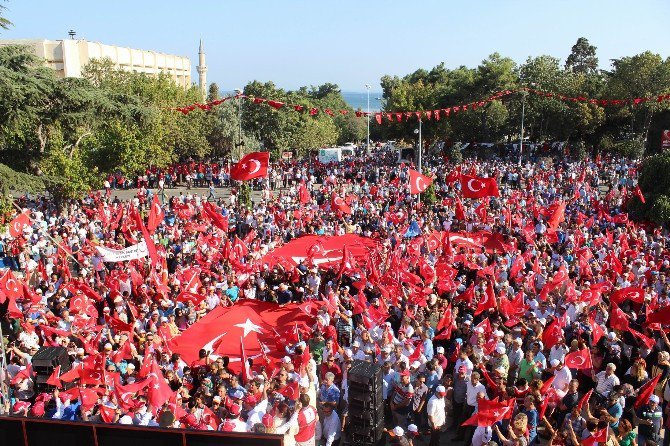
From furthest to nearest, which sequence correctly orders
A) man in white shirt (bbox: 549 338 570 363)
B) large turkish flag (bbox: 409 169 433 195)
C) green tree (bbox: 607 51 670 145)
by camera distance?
green tree (bbox: 607 51 670 145) → large turkish flag (bbox: 409 169 433 195) → man in white shirt (bbox: 549 338 570 363)

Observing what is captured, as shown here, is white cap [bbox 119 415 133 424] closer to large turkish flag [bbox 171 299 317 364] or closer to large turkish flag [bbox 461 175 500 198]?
large turkish flag [bbox 171 299 317 364]

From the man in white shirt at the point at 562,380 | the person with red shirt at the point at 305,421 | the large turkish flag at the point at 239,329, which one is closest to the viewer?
the person with red shirt at the point at 305,421

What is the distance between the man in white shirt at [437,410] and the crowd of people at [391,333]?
2 centimetres

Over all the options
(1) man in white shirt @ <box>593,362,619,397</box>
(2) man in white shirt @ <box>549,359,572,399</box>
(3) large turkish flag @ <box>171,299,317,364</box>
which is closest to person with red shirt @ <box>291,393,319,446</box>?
(3) large turkish flag @ <box>171,299,317,364</box>

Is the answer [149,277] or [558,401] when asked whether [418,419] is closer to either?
[558,401]

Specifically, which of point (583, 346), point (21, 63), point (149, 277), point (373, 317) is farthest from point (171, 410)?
point (21, 63)

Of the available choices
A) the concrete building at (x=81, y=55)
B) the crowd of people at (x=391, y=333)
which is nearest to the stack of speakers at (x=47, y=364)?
the crowd of people at (x=391, y=333)

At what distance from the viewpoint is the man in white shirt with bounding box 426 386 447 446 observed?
8242 millimetres

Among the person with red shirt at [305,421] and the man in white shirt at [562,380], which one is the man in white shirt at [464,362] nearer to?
the man in white shirt at [562,380]

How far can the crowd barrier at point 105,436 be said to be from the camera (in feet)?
16.2

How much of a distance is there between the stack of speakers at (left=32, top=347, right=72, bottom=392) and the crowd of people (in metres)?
0.22

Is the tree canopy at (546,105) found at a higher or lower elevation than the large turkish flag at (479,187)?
higher

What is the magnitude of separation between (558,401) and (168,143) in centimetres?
3683

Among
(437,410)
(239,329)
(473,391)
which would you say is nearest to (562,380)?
(473,391)
